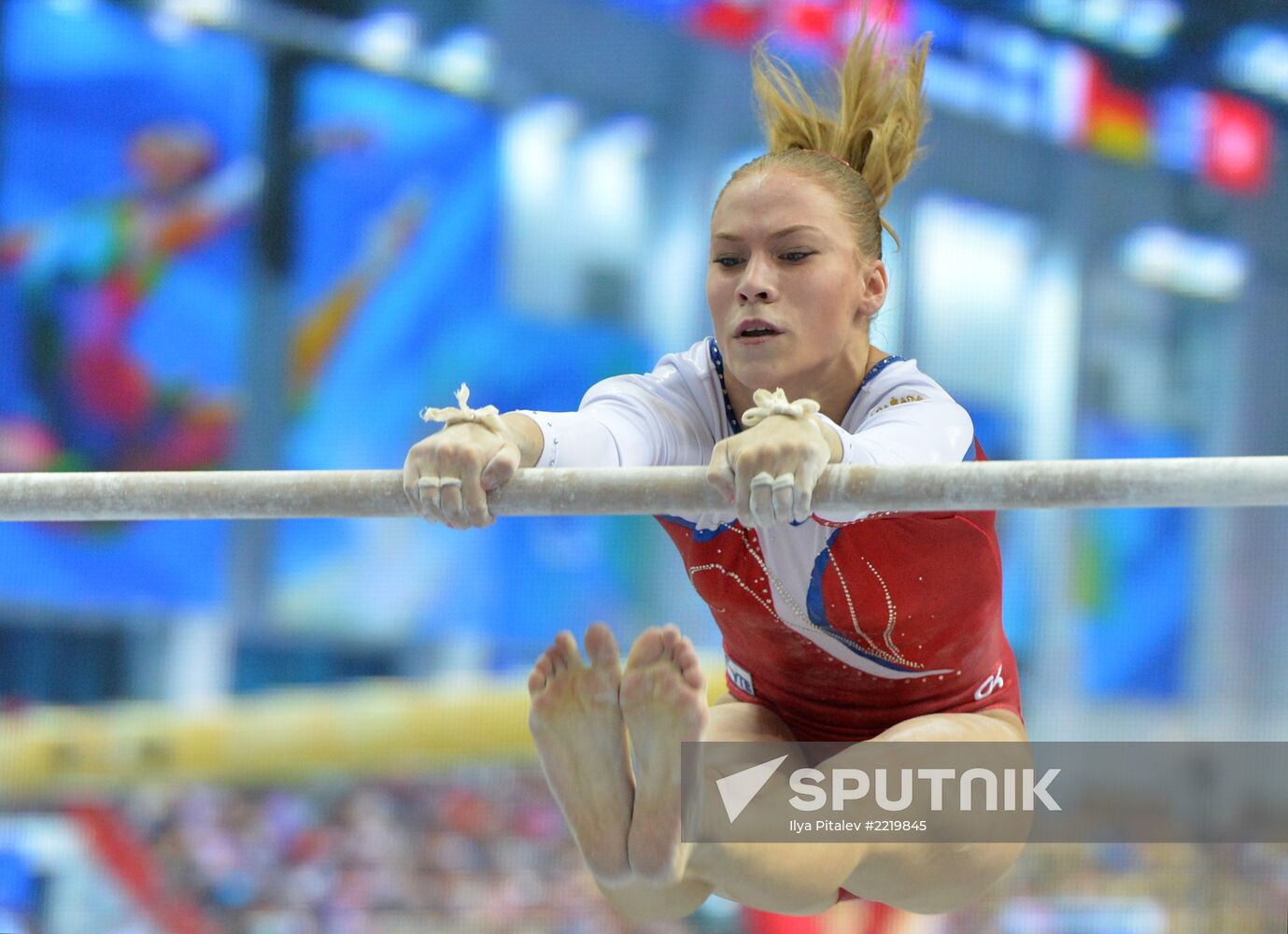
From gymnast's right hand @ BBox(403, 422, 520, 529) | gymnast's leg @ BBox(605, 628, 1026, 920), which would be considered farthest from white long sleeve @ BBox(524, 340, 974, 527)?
gymnast's leg @ BBox(605, 628, 1026, 920)

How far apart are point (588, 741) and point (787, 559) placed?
311 millimetres

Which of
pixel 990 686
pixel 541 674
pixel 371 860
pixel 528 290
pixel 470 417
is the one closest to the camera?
pixel 470 417

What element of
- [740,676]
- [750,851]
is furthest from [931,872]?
[740,676]

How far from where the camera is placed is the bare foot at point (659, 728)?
145cm

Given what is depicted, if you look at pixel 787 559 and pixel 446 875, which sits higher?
pixel 787 559

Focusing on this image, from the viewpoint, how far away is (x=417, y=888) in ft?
16.9

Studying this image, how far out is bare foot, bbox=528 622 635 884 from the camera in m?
1.49

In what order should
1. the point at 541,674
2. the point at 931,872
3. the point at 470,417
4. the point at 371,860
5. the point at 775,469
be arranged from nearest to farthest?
1. the point at 775,469
2. the point at 470,417
3. the point at 541,674
4. the point at 931,872
5. the point at 371,860

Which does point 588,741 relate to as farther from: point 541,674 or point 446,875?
point 446,875

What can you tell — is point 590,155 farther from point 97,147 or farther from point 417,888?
point 417,888

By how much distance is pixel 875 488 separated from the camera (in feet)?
4.35

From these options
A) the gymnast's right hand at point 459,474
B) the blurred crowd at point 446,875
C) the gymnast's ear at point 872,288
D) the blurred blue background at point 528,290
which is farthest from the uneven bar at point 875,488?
the blurred blue background at point 528,290

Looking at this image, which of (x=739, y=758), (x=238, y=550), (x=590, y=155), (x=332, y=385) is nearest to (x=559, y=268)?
(x=590, y=155)

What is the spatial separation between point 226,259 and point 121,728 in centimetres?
275
